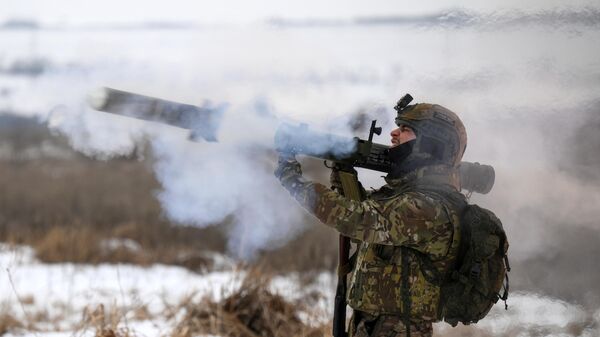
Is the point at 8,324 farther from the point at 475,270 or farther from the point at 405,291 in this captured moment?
the point at 475,270

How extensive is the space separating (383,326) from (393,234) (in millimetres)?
525

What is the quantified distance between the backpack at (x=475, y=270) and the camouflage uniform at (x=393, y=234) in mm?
53

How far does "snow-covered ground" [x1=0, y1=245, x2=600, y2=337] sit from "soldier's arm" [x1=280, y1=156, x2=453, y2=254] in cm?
241

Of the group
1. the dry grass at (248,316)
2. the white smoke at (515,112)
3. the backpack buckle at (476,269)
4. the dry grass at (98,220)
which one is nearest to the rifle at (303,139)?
the backpack buckle at (476,269)

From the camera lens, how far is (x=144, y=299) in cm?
838

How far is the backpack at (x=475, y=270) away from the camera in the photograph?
307cm

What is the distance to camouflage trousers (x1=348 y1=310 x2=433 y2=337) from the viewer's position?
10.5ft

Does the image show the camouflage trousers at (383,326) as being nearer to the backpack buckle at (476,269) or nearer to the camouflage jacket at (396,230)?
the camouflage jacket at (396,230)

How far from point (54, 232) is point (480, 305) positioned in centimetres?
Answer: 971

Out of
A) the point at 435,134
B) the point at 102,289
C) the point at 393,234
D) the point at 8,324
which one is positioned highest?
the point at 435,134

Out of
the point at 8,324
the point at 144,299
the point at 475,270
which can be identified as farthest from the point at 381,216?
the point at 144,299

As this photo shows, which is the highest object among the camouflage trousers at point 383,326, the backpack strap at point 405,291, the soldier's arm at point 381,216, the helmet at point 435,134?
the helmet at point 435,134

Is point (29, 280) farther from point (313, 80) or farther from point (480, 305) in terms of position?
point (480, 305)

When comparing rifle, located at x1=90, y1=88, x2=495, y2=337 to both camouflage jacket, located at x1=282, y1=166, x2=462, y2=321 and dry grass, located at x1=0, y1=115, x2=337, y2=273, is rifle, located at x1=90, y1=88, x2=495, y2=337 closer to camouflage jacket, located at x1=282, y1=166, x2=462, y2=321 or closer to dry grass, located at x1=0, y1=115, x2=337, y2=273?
camouflage jacket, located at x1=282, y1=166, x2=462, y2=321
